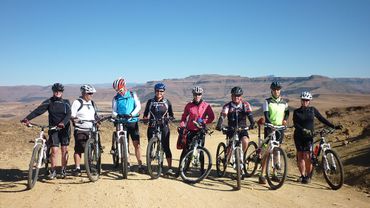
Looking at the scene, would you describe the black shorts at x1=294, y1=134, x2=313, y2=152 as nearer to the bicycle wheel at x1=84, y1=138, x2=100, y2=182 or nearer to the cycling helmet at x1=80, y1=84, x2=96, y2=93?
the bicycle wheel at x1=84, y1=138, x2=100, y2=182

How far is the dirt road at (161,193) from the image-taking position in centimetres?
703

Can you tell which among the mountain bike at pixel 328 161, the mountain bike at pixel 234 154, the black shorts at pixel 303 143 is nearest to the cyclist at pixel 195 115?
the mountain bike at pixel 234 154

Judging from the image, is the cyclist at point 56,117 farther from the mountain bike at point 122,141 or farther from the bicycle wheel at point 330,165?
the bicycle wheel at point 330,165

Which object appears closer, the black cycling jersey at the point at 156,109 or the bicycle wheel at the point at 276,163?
the bicycle wheel at the point at 276,163

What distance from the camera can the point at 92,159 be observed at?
8.51 m

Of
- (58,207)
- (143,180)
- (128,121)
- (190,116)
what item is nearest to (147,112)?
(128,121)

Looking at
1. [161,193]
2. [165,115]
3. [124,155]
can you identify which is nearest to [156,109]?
[165,115]

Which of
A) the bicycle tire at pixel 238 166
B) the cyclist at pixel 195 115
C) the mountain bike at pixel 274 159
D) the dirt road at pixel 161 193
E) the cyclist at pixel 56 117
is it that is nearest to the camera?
the dirt road at pixel 161 193

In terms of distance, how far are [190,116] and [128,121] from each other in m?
1.72

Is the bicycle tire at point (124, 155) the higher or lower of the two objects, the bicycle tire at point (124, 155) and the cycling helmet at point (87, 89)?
the lower

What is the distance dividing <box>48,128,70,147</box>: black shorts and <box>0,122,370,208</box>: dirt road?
96 cm

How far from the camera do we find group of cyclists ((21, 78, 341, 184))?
8.62m

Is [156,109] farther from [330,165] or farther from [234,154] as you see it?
[330,165]

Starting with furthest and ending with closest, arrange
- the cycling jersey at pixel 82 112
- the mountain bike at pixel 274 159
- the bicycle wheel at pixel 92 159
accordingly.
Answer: the cycling jersey at pixel 82 112, the bicycle wheel at pixel 92 159, the mountain bike at pixel 274 159
